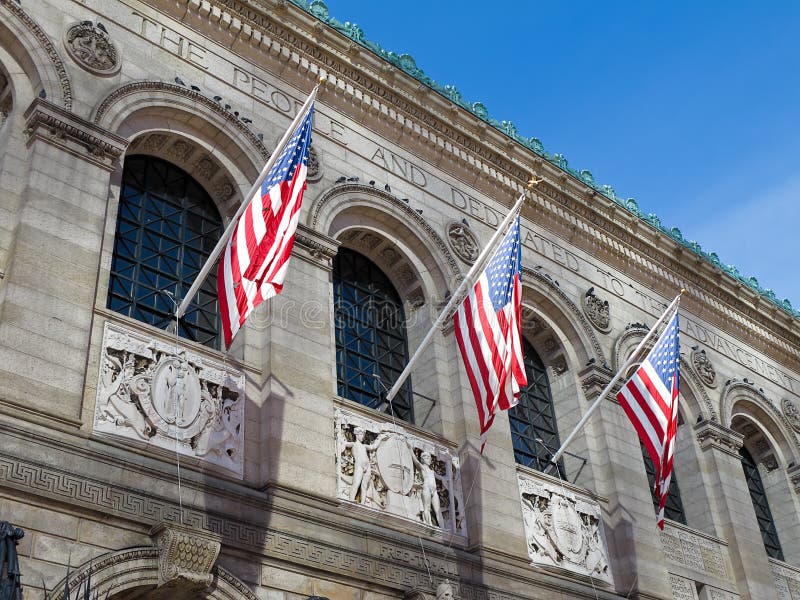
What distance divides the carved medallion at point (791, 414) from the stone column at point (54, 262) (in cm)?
2014

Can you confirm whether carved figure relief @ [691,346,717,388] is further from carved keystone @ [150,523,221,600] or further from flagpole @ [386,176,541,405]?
carved keystone @ [150,523,221,600]

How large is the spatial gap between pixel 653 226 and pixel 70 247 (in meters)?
16.8

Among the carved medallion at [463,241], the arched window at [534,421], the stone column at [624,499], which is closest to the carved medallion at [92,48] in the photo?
the carved medallion at [463,241]

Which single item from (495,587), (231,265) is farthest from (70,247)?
(495,587)

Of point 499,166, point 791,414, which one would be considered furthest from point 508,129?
point 791,414

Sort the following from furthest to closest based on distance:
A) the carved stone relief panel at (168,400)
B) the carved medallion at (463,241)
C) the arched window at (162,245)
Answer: the carved medallion at (463,241) < the arched window at (162,245) < the carved stone relief panel at (168,400)

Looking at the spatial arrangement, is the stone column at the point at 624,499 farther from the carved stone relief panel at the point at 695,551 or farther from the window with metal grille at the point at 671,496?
the window with metal grille at the point at 671,496

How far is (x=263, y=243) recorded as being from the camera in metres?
14.2

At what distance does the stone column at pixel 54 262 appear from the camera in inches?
501

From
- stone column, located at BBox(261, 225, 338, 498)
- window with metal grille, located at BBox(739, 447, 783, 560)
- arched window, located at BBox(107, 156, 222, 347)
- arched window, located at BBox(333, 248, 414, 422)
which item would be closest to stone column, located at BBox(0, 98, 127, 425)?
arched window, located at BBox(107, 156, 222, 347)

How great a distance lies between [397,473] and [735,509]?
34.5 ft

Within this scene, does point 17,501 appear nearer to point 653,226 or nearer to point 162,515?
point 162,515

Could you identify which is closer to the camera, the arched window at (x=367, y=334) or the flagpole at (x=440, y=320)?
the flagpole at (x=440, y=320)

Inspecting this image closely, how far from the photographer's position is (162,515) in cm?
1300
